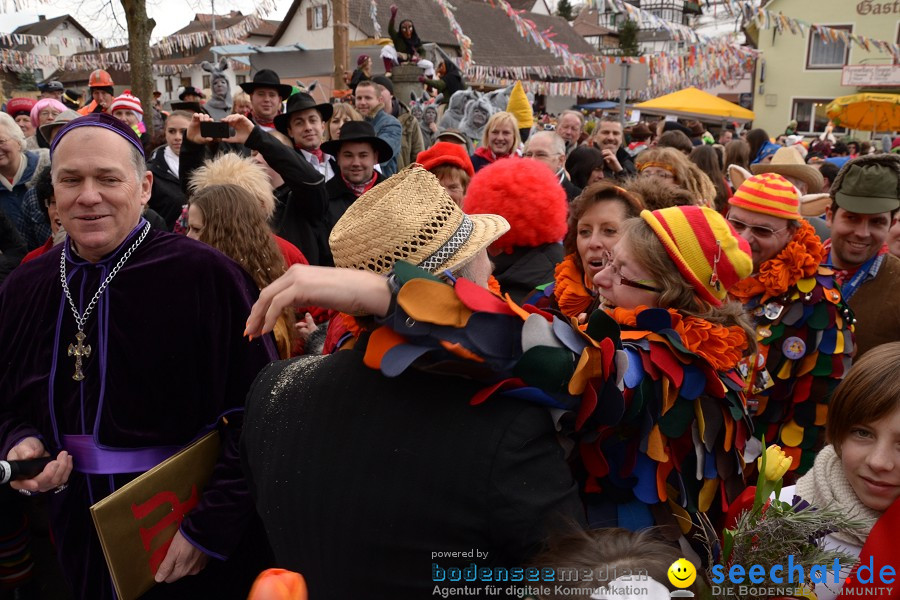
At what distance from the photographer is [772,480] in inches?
53.6

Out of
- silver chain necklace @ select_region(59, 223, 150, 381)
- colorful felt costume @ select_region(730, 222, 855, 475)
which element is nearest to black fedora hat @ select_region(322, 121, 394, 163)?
silver chain necklace @ select_region(59, 223, 150, 381)

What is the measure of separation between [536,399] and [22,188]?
16.3ft

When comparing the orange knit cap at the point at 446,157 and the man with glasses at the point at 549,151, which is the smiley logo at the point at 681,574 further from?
the man with glasses at the point at 549,151

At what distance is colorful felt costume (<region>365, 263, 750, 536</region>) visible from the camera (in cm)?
129

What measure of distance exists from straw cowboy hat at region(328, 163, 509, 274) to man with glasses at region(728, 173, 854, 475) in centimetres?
179

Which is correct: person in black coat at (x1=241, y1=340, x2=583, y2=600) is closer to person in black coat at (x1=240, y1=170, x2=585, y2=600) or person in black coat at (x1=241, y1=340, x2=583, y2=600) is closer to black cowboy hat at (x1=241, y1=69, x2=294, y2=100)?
person in black coat at (x1=240, y1=170, x2=585, y2=600)

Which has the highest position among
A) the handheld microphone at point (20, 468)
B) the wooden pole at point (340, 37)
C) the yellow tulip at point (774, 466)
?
the wooden pole at point (340, 37)

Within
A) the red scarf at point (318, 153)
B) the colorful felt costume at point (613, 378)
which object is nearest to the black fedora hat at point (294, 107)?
the red scarf at point (318, 153)

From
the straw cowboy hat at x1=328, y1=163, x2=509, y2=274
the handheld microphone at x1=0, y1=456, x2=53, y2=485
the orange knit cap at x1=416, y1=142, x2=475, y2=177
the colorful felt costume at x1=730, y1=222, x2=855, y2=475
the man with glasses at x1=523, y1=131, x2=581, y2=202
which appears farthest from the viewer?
the man with glasses at x1=523, y1=131, x2=581, y2=202

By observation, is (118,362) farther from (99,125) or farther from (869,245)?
(869,245)

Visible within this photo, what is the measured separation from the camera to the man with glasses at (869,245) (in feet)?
→ 10.5

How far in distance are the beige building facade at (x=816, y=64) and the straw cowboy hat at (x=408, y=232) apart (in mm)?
32221

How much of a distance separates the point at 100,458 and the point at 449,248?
145 centimetres

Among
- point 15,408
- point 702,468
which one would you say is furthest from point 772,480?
point 15,408
